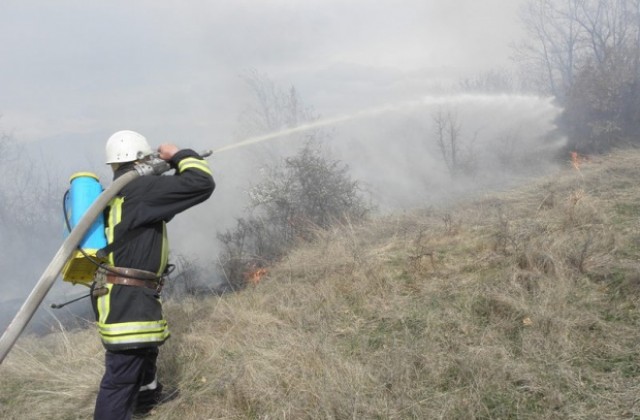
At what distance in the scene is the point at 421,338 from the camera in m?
3.40

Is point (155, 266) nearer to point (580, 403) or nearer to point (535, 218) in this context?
point (580, 403)

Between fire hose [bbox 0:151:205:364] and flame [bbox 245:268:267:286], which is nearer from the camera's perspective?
fire hose [bbox 0:151:205:364]

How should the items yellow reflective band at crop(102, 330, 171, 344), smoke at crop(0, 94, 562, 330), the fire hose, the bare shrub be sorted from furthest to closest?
smoke at crop(0, 94, 562, 330), the bare shrub, yellow reflective band at crop(102, 330, 171, 344), the fire hose

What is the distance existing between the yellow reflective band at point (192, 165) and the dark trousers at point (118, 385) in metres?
1.16

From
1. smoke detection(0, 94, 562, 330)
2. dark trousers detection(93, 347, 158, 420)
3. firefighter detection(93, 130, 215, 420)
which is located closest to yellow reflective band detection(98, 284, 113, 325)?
firefighter detection(93, 130, 215, 420)

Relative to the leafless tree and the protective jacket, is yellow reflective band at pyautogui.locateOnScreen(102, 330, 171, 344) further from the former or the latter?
the leafless tree

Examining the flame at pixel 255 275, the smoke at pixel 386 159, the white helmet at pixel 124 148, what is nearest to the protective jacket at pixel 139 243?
the white helmet at pixel 124 148

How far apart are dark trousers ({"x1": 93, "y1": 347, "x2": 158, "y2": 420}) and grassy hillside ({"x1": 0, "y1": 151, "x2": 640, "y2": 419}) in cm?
48

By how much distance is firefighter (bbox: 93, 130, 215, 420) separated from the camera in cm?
258

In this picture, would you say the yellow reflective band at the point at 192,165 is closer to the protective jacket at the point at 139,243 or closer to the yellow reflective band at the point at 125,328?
the protective jacket at the point at 139,243

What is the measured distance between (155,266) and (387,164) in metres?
17.9

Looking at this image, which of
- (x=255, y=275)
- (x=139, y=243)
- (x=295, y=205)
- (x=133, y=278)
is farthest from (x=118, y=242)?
(x=295, y=205)

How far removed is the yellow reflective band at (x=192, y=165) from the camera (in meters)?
2.75

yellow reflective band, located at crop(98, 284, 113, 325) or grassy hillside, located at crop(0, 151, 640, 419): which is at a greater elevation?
yellow reflective band, located at crop(98, 284, 113, 325)
